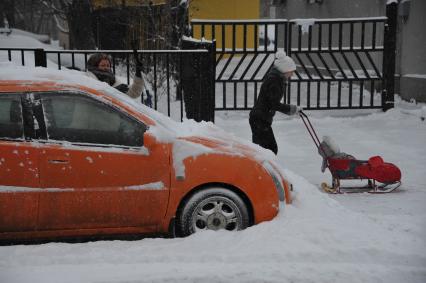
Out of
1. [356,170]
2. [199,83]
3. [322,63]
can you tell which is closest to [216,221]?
[356,170]

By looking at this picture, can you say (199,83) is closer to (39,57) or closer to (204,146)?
(39,57)

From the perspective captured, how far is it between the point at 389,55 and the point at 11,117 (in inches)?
397

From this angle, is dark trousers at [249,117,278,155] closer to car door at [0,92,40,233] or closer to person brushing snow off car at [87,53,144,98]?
person brushing snow off car at [87,53,144,98]

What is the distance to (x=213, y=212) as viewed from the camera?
5652mm

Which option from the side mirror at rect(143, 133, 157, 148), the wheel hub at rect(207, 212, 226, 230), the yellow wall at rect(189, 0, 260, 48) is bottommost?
the wheel hub at rect(207, 212, 226, 230)

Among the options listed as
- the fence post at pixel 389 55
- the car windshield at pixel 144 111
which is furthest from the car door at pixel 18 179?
→ the fence post at pixel 389 55

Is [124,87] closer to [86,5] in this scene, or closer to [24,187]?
[24,187]

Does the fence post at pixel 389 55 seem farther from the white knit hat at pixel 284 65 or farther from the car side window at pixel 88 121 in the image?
the car side window at pixel 88 121

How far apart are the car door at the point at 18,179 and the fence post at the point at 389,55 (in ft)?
32.9

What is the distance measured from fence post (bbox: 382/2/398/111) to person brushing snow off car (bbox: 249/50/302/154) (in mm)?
6088

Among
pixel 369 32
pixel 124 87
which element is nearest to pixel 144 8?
pixel 369 32

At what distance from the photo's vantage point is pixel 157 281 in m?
4.79

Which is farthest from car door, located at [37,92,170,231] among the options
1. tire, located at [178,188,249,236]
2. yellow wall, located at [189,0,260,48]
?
yellow wall, located at [189,0,260,48]

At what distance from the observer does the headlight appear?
5.80m
